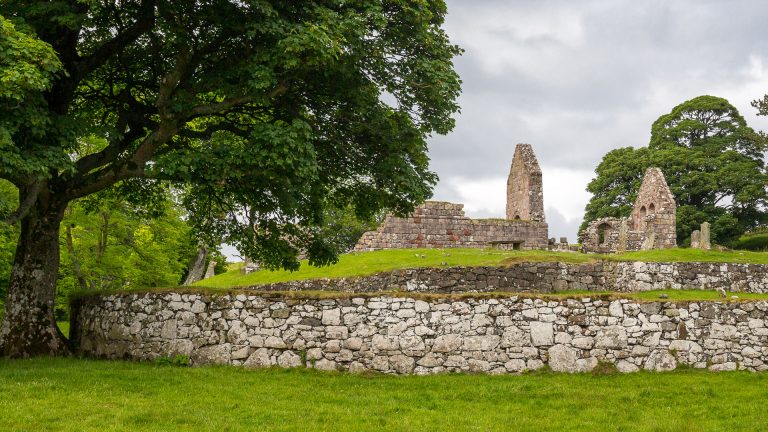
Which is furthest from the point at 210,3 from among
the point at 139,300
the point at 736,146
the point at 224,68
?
the point at 736,146

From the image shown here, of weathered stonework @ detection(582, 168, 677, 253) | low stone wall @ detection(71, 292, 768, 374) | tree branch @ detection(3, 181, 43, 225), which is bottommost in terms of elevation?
low stone wall @ detection(71, 292, 768, 374)

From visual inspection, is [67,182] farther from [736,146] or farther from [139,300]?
[736,146]

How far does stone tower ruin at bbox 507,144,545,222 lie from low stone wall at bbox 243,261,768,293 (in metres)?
9.09

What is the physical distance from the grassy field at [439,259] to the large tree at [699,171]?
26733 mm

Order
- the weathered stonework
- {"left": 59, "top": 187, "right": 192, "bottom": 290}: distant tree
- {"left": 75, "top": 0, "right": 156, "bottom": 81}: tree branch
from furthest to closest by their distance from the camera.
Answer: the weathered stonework
{"left": 59, "top": 187, "right": 192, "bottom": 290}: distant tree
{"left": 75, "top": 0, "right": 156, "bottom": 81}: tree branch

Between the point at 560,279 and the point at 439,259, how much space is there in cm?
427

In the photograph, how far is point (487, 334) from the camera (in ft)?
47.1

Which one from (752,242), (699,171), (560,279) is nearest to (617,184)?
(699,171)

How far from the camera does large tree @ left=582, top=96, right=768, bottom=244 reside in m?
51.1

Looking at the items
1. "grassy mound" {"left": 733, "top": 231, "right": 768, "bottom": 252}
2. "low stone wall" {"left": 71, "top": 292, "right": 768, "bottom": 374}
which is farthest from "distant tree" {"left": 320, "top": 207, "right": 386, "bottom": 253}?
"low stone wall" {"left": 71, "top": 292, "right": 768, "bottom": 374}

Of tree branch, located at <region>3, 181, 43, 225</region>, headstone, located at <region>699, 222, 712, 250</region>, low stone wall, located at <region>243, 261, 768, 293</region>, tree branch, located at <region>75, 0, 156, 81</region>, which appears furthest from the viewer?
headstone, located at <region>699, 222, 712, 250</region>

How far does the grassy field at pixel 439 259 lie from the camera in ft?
78.0

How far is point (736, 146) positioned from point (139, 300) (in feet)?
172

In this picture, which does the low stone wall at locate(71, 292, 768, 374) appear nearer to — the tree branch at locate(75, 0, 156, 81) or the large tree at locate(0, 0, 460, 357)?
the large tree at locate(0, 0, 460, 357)
